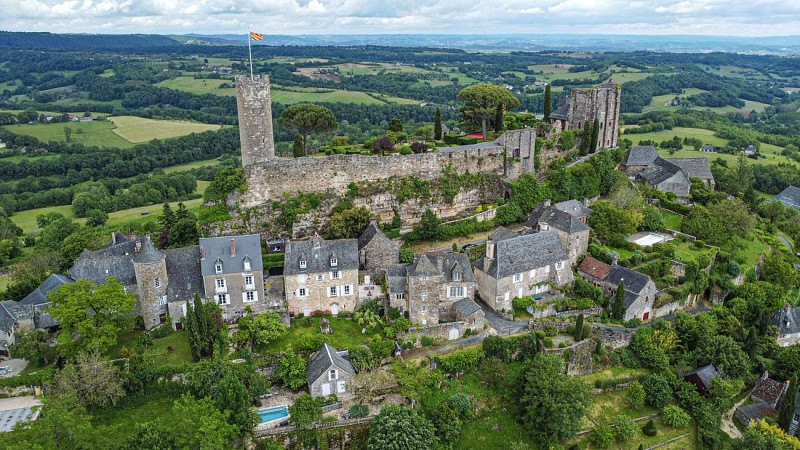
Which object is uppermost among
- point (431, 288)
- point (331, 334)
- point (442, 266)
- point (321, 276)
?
point (442, 266)

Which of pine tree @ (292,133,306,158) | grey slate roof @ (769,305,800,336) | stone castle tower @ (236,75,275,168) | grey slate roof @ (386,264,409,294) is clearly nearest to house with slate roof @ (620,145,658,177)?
grey slate roof @ (769,305,800,336)

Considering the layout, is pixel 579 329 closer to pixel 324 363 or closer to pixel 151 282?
pixel 324 363

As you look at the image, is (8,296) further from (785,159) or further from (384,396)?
(785,159)

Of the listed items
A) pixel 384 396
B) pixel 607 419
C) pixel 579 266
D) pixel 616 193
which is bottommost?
pixel 607 419

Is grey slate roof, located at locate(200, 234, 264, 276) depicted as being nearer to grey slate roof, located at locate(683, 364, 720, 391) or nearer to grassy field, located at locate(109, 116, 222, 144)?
grey slate roof, located at locate(683, 364, 720, 391)

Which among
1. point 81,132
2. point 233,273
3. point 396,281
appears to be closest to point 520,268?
point 396,281

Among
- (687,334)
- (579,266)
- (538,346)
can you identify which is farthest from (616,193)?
(538,346)
